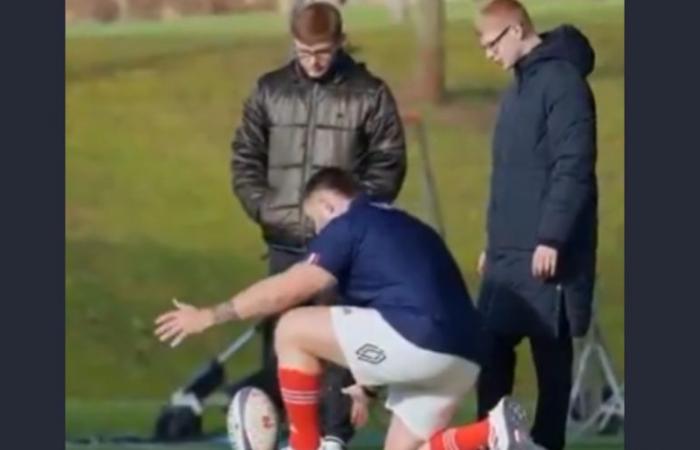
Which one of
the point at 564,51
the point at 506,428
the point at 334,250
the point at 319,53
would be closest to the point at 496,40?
the point at 564,51

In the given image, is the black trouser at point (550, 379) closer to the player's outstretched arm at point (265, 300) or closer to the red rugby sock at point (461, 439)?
the red rugby sock at point (461, 439)

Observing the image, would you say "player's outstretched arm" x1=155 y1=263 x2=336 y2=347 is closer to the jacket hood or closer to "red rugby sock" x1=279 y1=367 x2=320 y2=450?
"red rugby sock" x1=279 y1=367 x2=320 y2=450

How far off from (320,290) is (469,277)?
1.50 m

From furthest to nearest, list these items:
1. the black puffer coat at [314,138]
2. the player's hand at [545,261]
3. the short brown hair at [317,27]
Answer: the black puffer coat at [314,138] → the short brown hair at [317,27] → the player's hand at [545,261]

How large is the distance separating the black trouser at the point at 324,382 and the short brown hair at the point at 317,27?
30.5 inches

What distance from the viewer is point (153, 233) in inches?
420

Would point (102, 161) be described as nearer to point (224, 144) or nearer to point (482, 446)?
point (224, 144)

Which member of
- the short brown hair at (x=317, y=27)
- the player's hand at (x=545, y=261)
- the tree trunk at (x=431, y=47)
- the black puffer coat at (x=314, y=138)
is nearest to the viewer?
the player's hand at (x=545, y=261)

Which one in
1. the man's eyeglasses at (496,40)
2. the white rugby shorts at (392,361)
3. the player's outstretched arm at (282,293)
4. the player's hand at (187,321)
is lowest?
the white rugby shorts at (392,361)

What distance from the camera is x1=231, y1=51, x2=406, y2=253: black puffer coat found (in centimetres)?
1023

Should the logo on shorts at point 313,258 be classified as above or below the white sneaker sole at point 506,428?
above

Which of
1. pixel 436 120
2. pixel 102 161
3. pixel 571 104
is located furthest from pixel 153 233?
pixel 571 104

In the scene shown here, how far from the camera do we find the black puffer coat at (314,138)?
10.2 m

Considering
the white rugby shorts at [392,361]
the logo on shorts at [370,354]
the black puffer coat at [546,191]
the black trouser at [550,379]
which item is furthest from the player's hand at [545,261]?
the logo on shorts at [370,354]
